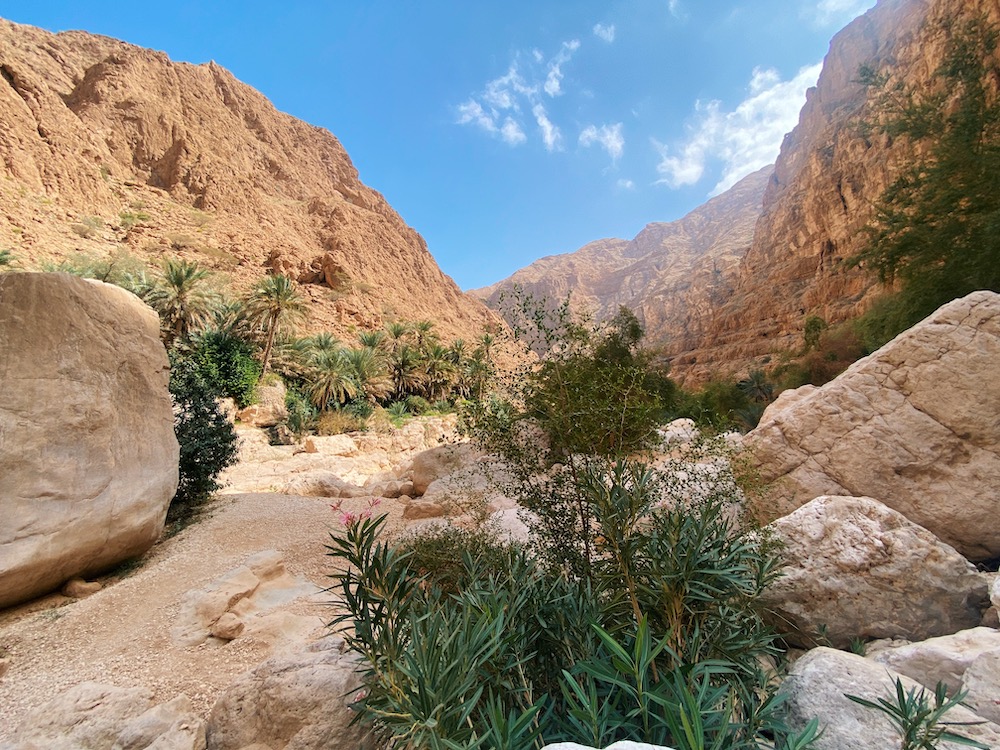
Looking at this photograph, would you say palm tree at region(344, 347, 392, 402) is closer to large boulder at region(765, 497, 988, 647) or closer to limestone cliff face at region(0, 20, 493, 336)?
limestone cliff face at region(0, 20, 493, 336)

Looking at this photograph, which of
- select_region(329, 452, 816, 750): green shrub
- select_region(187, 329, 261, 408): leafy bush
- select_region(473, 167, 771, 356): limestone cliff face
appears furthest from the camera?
select_region(473, 167, 771, 356): limestone cliff face

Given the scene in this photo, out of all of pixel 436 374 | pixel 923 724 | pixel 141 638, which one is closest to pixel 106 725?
pixel 141 638

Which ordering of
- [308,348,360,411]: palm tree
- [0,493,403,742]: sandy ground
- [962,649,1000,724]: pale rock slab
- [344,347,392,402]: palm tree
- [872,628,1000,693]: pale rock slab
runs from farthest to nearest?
[344,347,392,402]: palm tree < [308,348,360,411]: palm tree < [0,493,403,742]: sandy ground < [872,628,1000,693]: pale rock slab < [962,649,1000,724]: pale rock slab

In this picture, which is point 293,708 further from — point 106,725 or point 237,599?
point 237,599

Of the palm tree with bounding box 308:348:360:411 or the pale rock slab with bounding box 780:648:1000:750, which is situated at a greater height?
the palm tree with bounding box 308:348:360:411

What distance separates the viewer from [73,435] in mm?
5309

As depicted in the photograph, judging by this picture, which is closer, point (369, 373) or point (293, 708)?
point (293, 708)

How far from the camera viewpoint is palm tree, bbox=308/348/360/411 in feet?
82.1

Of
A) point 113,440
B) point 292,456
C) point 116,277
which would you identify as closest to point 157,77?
point 116,277

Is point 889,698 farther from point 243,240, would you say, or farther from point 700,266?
point 700,266

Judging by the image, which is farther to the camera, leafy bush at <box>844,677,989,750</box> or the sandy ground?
the sandy ground

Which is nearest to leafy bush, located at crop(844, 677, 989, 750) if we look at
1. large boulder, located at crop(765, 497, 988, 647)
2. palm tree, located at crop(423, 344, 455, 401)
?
large boulder, located at crop(765, 497, 988, 647)

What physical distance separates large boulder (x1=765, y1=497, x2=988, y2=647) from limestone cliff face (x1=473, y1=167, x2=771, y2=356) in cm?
5530

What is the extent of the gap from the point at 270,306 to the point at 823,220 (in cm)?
5747
